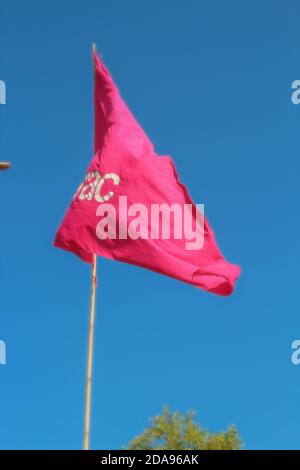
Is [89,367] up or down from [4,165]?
down

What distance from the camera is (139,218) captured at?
17.0 m

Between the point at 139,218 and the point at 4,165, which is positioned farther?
the point at 139,218

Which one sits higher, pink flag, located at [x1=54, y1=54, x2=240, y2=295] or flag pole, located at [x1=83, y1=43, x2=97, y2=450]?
pink flag, located at [x1=54, y1=54, x2=240, y2=295]

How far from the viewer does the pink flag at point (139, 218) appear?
642 inches

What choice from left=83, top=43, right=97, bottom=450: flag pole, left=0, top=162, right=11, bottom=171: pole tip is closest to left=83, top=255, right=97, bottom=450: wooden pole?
left=83, top=43, right=97, bottom=450: flag pole

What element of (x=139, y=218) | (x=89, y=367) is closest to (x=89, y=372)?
(x=89, y=367)

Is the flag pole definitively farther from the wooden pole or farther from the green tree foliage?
the green tree foliage

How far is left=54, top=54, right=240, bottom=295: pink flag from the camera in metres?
16.3

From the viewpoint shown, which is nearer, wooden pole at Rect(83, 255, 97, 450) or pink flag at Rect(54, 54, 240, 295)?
wooden pole at Rect(83, 255, 97, 450)
